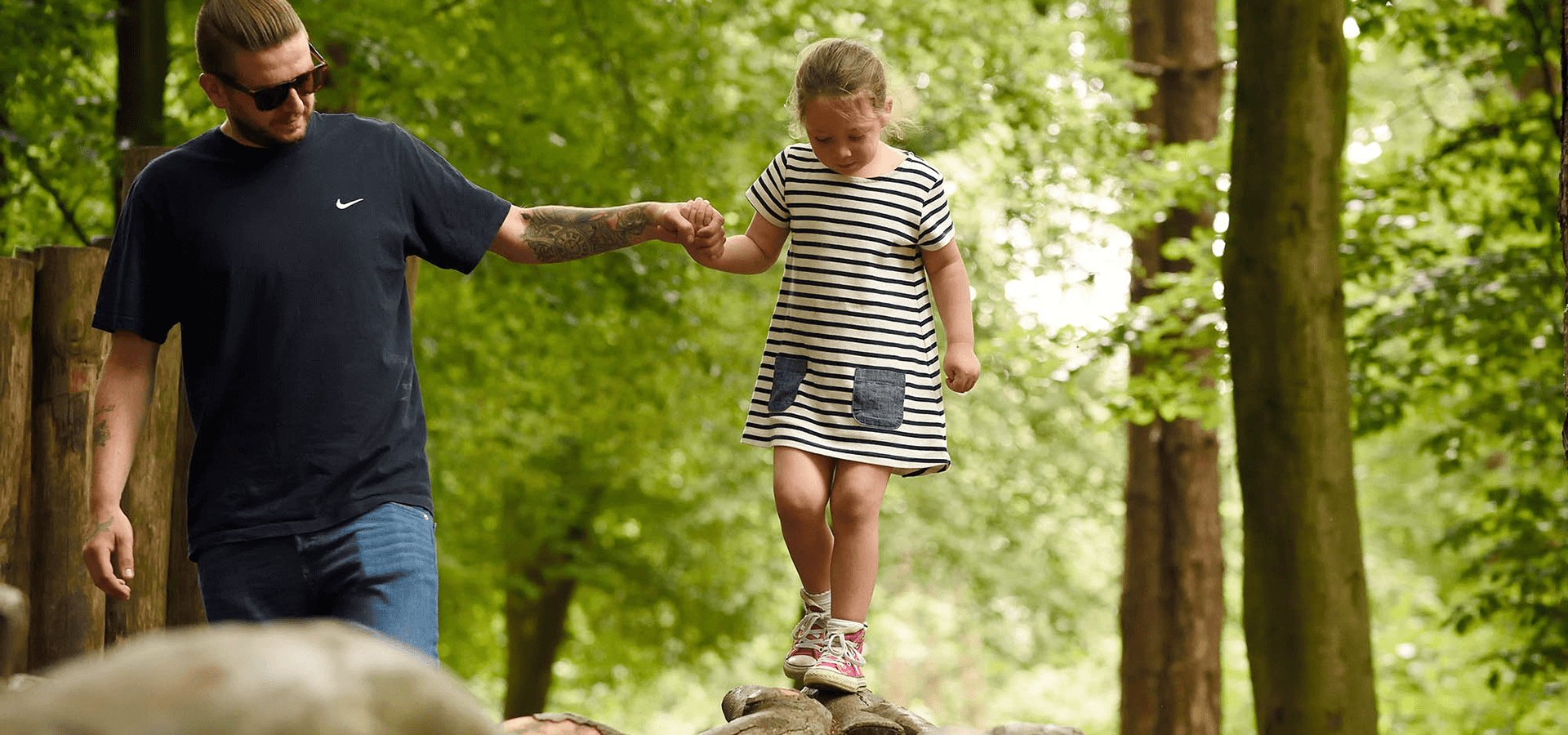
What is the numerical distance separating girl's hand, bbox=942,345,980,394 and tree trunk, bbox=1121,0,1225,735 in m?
5.08

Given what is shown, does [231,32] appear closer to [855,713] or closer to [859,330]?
[859,330]

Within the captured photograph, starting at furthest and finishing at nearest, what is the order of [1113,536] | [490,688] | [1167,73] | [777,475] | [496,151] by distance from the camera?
[490,688] → [1113,536] → [1167,73] → [496,151] → [777,475]

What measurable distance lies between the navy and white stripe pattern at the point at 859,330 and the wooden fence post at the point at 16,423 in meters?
2.40

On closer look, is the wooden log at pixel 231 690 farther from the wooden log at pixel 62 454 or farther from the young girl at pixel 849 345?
the wooden log at pixel 62 454

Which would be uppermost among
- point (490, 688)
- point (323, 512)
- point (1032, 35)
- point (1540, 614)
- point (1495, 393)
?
point (1032, 35)

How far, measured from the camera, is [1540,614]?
22.9 feet

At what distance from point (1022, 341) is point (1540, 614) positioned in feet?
10.8

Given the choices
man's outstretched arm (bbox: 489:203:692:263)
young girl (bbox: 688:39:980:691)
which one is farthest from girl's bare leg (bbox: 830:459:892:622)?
man's outstretched arm (bbox: 489:203:692:263)

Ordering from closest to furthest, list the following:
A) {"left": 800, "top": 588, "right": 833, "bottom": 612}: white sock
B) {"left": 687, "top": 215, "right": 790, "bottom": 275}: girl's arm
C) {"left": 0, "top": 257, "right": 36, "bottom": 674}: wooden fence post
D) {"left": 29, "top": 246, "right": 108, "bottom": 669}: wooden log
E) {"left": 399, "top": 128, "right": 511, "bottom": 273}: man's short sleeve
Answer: {"left": 399, "top": 128, "right": 511, "bottom": 273}: man's short sleeve → {"left": 800, "top": 588, "right": 833, "bottom": 612}: white sock → {"left": 687, "top": 215, "right": 790, "bottom": 275}: girl's arm → {"left": 0, "top": 257, "right": 36, "bottom": 674}: wooden fence post → {"left": 29, "top": 246, "right": 108, "bottom": 669}: wooden log

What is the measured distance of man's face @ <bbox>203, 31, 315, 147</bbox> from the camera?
2.57m

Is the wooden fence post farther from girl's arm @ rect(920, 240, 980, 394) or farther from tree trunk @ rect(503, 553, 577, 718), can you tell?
tree trunk @ rect(503, 553, 577, 718)

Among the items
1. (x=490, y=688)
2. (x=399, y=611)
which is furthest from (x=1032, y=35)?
(x=490, y=688)

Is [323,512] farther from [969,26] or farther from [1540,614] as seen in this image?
[969,26]

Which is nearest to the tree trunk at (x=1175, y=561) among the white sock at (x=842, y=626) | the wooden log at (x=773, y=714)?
the white sock at (x=842, y=626)
